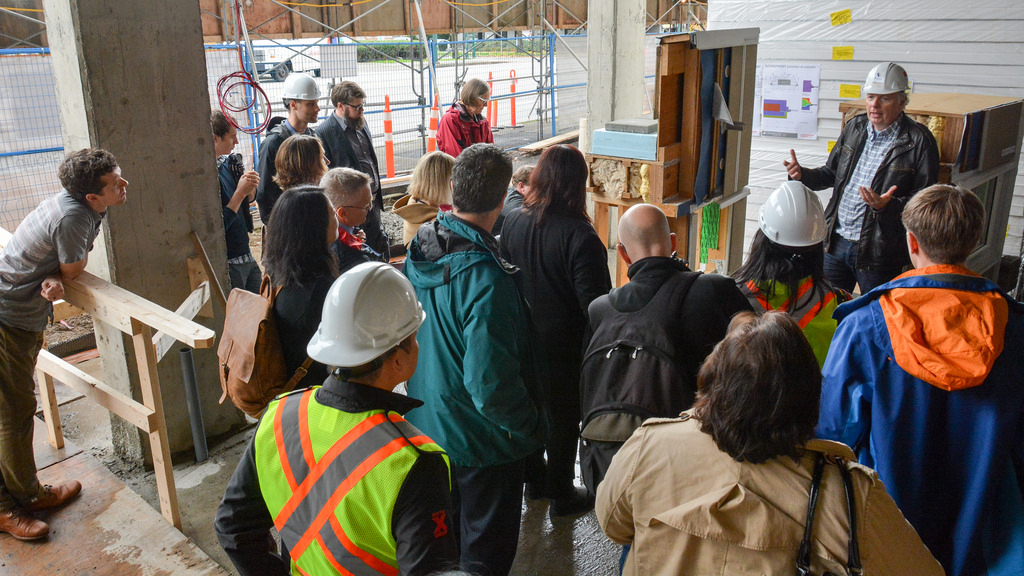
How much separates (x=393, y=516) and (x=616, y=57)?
23.7ft

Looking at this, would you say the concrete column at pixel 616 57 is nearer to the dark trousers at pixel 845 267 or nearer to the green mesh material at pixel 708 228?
the green mesh material at pixel 708 228

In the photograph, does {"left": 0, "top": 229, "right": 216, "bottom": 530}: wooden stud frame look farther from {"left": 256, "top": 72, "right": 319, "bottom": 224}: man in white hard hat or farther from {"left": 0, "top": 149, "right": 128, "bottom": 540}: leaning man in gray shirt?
{"left": 256, "top": 72, "right": 319, "bottom": 224}: man in white hard hat

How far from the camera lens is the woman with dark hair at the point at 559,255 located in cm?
343

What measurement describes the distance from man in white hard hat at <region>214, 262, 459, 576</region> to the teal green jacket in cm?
77

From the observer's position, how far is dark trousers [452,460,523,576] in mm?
2967

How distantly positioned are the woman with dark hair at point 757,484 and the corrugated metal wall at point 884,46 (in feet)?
20.0

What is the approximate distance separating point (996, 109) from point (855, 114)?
1.01 m

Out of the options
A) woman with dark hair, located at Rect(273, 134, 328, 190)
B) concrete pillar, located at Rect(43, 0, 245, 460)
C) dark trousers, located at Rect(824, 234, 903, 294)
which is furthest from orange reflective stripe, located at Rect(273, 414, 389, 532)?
dark trousers, located at Rect(824, 234, 903, 294)

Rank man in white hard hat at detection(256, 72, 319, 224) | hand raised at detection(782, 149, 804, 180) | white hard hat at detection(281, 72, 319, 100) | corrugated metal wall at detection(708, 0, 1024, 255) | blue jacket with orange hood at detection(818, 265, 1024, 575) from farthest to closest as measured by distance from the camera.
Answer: corrugated metal wall at detection(708, 0, 1024, 255) < white hard hat at detection(281, 72, 319, 100) < man in white hard hat at detection(256, 72, 319, 224) < hand raised at detection(782, 149, 804, 180) < blue jacket with orange hood at detection(818, 265, 1024, 575)

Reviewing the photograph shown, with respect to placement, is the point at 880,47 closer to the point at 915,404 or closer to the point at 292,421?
the point at 915,404

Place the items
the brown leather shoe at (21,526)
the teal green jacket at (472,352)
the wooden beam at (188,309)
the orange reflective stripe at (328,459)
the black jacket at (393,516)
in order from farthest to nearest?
the wooden beam at (188,309), the brown leather shoe at (21,526), the teal green jacket at (472,352), the orange reflective stripe at (328,459), the black jacket at (393,516)

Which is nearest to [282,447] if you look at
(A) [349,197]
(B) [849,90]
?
(A) [349,197]

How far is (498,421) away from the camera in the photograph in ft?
9.13

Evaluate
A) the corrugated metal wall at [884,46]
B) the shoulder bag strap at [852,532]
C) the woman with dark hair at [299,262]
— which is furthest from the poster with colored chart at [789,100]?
the shoulder bag strap at [852,532]
